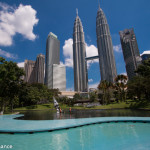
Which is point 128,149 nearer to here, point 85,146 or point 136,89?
point 85,146

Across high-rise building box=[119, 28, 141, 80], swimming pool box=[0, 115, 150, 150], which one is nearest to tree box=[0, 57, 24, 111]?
swimming pool box=[0, 115, 150, 150]

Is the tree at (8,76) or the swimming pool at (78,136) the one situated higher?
the tree at (8,76)

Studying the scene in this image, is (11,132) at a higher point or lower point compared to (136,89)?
lower

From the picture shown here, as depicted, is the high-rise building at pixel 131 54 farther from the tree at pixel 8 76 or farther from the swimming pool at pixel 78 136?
the swimming pool at pixel 78 136

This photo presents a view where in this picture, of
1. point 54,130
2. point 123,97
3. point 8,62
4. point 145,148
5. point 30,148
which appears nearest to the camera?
point 145,148

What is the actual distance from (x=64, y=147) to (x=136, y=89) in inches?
1855

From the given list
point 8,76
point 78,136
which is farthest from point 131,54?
point 78,136

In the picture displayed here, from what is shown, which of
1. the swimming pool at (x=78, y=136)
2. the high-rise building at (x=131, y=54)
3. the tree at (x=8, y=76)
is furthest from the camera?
the high-rise building at (x=131, y=54)

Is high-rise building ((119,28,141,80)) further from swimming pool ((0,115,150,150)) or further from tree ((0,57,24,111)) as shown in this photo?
swimming pool ((0,115,150,150))

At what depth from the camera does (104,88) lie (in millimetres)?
52719

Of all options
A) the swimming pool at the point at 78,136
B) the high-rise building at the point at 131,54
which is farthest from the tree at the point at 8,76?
the high-rise building at the point at 131,54

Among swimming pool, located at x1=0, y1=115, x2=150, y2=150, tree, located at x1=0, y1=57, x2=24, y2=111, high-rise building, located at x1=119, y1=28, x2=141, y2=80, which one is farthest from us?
high-rise building, located at x1=119, y1=28, x2=141, y2=80

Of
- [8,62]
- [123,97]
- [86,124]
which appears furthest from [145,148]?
[123,97]

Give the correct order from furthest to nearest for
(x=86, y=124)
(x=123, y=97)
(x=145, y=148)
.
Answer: (x=123, y=97)
(x=86, y=124)
(x=145, y=148)
